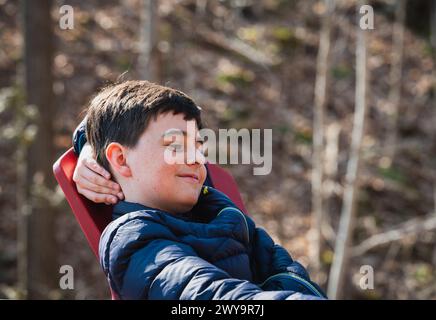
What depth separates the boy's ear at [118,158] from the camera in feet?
6.65

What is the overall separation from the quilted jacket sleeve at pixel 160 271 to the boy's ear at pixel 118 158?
0.27 m

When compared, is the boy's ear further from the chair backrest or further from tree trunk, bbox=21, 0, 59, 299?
tree trunk, bbox=21, 0, 59, 299

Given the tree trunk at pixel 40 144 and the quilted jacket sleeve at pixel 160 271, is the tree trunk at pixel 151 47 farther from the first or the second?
the quilted jacket sleeve at pixel 160 271

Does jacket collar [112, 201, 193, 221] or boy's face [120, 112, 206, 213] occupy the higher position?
boy's face [120, 112, 206, 213]

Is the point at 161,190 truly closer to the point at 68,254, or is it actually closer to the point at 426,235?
the point at 68,254

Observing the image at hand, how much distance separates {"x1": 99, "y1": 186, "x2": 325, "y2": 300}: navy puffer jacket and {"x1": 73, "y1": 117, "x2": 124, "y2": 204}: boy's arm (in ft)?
0.32

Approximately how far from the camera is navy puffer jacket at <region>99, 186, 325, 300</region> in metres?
1.56

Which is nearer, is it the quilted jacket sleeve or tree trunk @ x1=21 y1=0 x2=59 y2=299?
the quilted jacket sleeve

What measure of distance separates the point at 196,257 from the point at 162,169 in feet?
1.33

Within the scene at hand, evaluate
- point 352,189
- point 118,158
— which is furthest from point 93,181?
point 352,189

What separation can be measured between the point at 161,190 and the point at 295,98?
854 centimetres

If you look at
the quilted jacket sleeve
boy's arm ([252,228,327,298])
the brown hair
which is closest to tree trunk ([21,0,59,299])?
the brown hair
